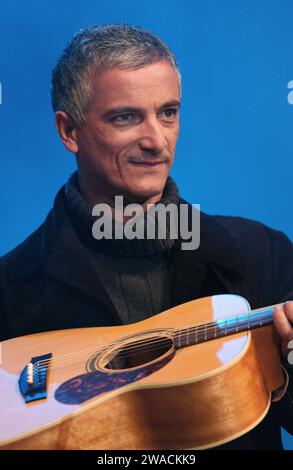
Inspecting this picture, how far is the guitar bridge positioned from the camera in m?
1.16

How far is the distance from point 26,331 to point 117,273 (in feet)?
0.85

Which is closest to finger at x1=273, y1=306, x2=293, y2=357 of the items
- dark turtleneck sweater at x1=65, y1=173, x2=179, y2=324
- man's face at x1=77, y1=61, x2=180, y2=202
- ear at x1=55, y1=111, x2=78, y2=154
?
dark turtleneck sweater at x1=65, y1=173, x2=179, y2=324

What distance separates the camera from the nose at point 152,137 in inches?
52.3

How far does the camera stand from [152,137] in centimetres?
133

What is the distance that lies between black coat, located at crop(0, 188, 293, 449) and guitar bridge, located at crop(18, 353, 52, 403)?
5.6 inches

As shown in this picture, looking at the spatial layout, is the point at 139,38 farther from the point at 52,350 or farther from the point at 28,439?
the point at 28,439

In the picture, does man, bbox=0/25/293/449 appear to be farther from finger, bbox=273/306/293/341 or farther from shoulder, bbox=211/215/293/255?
finger, bbox=273/306/293/341

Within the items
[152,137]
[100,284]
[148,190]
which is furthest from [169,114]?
[100,284]

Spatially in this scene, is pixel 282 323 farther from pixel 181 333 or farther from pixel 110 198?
pixel 110 198

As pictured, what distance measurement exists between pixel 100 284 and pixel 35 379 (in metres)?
0.27

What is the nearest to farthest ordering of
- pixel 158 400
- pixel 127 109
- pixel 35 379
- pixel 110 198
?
pixel 158 400 < pixel 35 379 < pixel 127 109 < pixel 110 198

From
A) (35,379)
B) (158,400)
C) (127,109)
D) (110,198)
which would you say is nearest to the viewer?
(158,400)

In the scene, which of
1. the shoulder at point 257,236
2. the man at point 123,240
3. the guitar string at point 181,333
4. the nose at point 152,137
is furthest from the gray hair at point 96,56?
the guitar string at point 181,333
